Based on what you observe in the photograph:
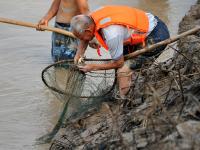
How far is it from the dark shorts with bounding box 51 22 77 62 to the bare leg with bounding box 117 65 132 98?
1855mm

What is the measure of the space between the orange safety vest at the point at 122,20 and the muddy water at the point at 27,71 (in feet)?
4.99

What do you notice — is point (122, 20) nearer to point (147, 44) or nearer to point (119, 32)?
point (119, 32)

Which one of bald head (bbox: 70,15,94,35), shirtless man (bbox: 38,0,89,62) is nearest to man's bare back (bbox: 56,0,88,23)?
shirtless man (bbox: 38,0,89,62)

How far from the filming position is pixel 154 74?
5934 mm

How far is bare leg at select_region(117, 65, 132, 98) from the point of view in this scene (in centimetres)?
580

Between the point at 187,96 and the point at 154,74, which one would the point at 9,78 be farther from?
the point at 187,96

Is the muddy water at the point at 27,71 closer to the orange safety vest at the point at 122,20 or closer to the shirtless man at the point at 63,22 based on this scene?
the shirtless man at the point at 63,22

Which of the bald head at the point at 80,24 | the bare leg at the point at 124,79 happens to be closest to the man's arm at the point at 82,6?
the bare leg at the point at 124,79

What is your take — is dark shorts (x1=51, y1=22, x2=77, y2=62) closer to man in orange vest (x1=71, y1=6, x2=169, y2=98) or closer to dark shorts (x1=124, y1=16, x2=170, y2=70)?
man in orange vest (x1=71, y1=6, x2=169, y2=98)

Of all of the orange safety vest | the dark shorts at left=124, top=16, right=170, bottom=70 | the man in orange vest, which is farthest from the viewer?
the dark shorts at left=124, top=16, right=170, bottom=70

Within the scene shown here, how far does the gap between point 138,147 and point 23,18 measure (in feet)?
22.7

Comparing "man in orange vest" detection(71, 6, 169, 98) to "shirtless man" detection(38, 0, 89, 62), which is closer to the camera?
"man in orange vest" detection(71, 6, 169, 98)

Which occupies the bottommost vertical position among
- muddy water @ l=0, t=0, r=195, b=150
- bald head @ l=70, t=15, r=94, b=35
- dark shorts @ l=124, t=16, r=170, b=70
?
muddy water @ l=0, t=0, r=195, b=150

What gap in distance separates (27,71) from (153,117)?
4.18 m
